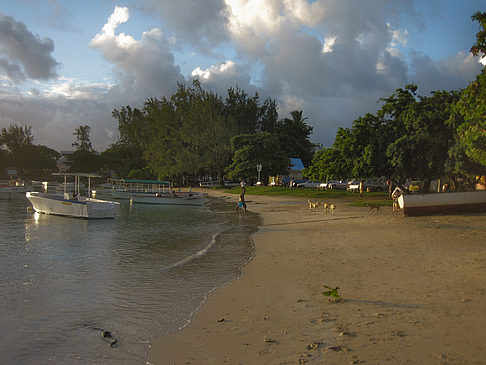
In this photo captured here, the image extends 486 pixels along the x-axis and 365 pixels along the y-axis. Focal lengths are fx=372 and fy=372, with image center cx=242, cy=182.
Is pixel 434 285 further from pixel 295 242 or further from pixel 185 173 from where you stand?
pixel 185 173

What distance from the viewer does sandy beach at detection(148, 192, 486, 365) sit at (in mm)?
4848

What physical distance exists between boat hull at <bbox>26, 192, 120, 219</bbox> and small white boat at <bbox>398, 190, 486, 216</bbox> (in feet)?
59.3

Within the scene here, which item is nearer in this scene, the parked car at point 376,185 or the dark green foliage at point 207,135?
the parked car at point 376,185

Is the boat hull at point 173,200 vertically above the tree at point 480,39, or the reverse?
the tree at point 480,39

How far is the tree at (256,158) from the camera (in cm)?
5778

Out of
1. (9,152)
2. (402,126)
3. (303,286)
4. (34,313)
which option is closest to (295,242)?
(303,286)

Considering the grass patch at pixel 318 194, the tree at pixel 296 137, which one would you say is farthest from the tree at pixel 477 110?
the tree at pixel 296 137

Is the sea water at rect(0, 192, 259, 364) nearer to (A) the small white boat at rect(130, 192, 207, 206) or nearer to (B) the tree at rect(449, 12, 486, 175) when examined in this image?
(B) the tree at rect(449, 12, 486, 175)

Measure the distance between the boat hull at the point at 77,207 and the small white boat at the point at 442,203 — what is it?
18072 millimetres

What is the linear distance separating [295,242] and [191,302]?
7157 millimetres

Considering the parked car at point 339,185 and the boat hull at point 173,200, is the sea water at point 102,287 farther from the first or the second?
the parked car at point 339,185

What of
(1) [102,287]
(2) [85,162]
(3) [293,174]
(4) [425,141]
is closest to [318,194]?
(4) [425,141]

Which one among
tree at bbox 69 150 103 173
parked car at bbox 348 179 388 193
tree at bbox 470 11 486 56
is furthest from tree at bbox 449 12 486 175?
tree at bbox 69 150 103 173

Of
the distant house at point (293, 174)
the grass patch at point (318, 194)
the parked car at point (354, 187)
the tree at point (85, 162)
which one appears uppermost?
the tree at point (85, 162)
